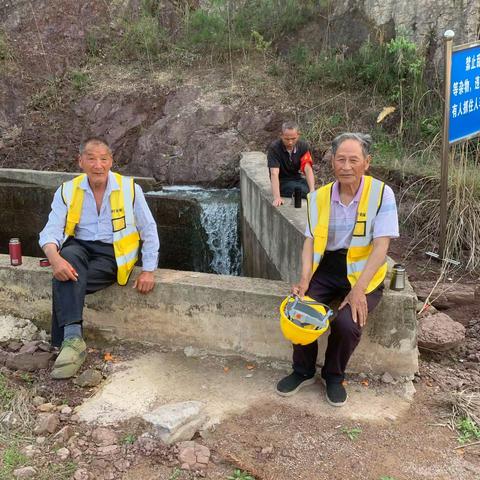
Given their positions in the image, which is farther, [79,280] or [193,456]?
[79,280]

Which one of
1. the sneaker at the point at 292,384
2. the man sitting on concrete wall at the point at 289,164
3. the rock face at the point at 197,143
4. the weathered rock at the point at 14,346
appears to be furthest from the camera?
the rock face at the point at 197,143

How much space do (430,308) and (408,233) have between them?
1.76 meters

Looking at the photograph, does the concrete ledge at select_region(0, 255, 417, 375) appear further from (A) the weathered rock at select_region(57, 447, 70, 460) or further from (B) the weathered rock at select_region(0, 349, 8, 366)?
(A) the weathered rock at select_region(57, 447, 70, 460)

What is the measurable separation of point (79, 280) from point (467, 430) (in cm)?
245

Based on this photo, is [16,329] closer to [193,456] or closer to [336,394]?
[193,456]

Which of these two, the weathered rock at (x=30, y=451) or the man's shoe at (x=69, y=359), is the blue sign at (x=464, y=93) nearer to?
the man's shoe at (x=69, y=359)

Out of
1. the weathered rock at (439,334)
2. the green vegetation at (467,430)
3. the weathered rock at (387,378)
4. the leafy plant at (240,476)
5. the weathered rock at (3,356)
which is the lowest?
the leafy plant at (240,476)

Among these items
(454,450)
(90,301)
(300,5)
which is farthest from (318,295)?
(300,5)

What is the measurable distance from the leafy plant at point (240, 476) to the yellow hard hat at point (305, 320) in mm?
755

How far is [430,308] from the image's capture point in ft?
14.3

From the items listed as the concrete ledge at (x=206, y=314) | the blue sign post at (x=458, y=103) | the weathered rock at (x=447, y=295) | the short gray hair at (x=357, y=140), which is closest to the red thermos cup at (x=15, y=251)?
the concrete ledge at (x=206, y=314)

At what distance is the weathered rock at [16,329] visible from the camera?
3912 mm

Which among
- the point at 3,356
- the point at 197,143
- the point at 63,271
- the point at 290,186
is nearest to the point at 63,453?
the point at 63,271

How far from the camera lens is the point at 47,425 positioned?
2850 millimetres
